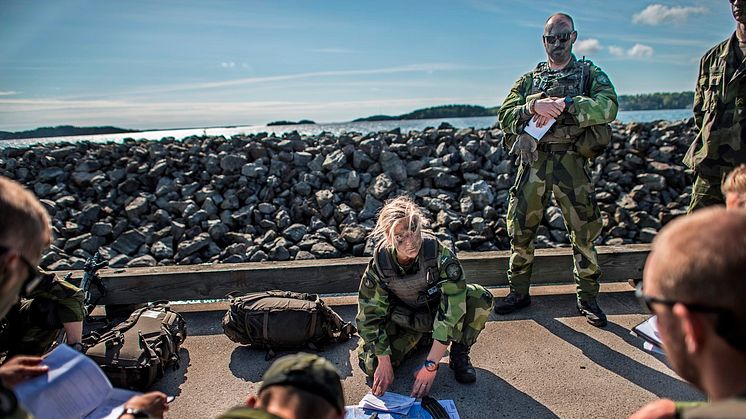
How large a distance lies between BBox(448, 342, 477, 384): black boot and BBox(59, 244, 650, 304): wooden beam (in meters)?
1.18

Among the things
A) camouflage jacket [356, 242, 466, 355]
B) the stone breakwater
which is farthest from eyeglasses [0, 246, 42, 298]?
the stone breakwater

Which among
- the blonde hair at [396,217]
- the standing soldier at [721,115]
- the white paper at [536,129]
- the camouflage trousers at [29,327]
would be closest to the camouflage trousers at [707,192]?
the standing soldier at [721,115]

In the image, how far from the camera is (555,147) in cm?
386

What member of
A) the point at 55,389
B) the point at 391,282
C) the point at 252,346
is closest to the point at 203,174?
the point at 252,346

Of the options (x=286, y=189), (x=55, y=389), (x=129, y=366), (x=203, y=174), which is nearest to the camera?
(x=55, y=389)

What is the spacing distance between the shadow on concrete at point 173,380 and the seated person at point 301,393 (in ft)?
6.30

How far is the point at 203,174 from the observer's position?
341 inches

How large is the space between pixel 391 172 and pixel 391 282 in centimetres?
527

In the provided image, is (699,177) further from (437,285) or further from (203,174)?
(203,174)

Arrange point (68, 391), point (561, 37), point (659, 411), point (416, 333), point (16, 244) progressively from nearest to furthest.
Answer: point (16, 244)
point (659, 411)
point (68, 391)
point (416, 333)
point (561, 37)

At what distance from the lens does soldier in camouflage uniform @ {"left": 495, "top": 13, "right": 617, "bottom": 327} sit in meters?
3.70

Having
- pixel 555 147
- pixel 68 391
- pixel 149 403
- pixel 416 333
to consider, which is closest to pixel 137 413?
pixel 149 403

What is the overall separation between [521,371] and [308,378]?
2.19 m

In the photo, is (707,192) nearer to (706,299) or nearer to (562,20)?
(562,20)
